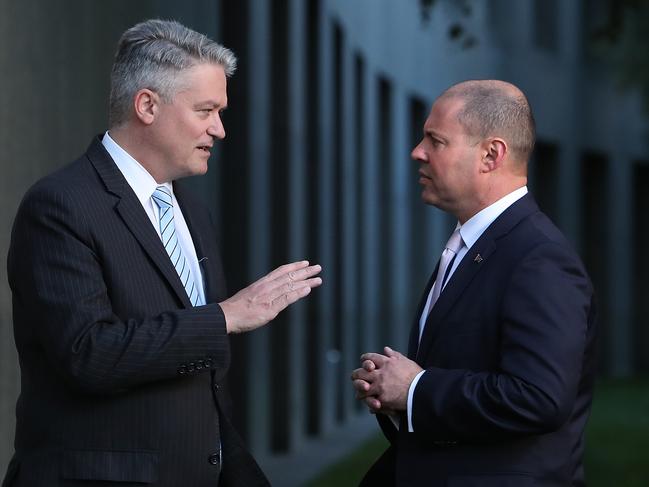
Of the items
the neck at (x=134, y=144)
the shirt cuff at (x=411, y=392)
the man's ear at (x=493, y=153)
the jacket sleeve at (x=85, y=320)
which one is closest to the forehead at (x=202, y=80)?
the neck at (x=134, y=144)

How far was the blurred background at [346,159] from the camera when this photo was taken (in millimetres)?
6258

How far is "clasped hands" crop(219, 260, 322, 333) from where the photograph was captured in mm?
3500

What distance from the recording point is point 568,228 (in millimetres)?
23719

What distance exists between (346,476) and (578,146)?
1499 centimetres

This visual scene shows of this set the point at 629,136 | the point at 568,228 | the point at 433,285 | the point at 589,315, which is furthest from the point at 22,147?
the point at 629,136

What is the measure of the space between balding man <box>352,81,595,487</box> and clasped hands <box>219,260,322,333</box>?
0.95ft

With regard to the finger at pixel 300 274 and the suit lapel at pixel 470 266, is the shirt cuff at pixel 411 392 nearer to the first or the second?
the suit lapel at pixel 470 266

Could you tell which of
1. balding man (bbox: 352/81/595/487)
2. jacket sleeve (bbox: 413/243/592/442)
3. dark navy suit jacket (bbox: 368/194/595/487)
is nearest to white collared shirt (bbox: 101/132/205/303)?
balding man (bbox: 352/81/595/487)

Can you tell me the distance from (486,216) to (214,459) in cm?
105

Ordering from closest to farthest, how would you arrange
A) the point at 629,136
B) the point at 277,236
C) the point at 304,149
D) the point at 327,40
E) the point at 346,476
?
the point at 346,476
the point at 277,236
the point at 304,149
the point at 327,40
the point at 629,136

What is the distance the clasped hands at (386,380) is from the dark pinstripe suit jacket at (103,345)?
1.31ft

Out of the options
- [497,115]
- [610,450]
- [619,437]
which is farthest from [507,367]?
[619,437]

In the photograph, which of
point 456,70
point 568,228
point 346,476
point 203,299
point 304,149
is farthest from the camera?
point 568,228

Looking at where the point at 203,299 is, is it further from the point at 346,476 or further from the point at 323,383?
the point at 323,383
